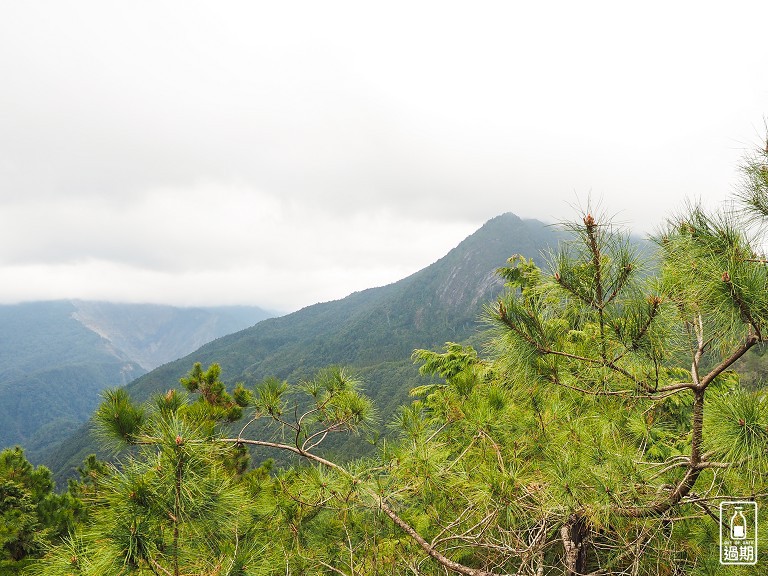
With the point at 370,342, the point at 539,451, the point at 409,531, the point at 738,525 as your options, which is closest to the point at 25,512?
the point at 409,531

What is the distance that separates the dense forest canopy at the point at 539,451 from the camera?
1754mm

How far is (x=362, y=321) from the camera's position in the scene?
174125mm

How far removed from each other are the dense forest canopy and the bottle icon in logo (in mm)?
109

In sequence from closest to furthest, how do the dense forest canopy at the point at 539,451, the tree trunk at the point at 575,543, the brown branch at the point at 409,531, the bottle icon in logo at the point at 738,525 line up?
the dense forest canopy at the point at 539,451 < the bottle icon in logo at the point at 738,525 < the brown branch at the point at 409,531 < the tree trunk at the point at 575,543

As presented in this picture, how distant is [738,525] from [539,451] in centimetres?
125

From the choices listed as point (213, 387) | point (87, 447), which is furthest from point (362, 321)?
point (213, 387)

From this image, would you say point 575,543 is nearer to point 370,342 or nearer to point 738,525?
point 738,525

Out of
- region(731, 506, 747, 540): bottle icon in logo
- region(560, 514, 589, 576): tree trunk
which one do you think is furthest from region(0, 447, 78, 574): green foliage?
region(731, 506, 747, 540): bottle icon in logo

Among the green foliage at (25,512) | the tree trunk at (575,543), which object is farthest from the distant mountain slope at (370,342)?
the tree trunk at (575,543)

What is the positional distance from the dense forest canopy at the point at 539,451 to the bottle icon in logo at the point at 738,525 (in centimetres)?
11

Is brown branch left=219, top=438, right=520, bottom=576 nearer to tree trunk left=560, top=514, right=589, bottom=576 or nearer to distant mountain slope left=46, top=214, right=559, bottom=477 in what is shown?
tree trunk left=560, top=514, right=589, bottom=576

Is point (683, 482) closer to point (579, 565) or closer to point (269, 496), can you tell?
point (579, 565)

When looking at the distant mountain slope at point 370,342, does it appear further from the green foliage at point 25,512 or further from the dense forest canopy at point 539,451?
the dense forest canopy at point 539,451

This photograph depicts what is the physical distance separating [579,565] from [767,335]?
2.03 metres
